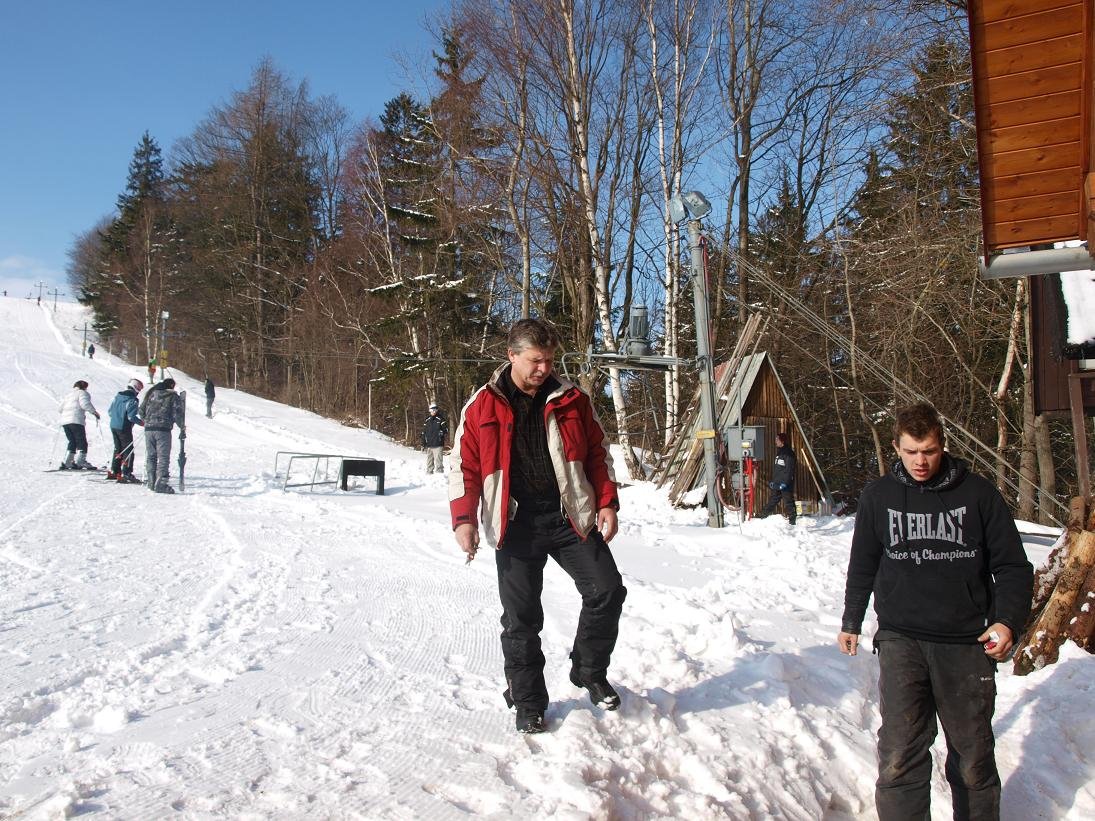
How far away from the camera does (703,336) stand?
11.1 meters

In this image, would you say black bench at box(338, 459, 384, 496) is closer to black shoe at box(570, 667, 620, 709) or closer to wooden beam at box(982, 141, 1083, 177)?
black shoe at box(570, 667, 620, 709)

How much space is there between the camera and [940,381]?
17.2 m

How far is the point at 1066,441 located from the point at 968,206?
246 inches

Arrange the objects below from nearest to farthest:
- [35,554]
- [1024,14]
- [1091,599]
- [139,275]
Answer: [1024,14] → [1091,599] → [35,554] → [139,275]

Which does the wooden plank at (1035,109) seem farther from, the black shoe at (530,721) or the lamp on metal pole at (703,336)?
the lamp on metal pole at (703,336)

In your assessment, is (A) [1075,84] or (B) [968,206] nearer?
(A) [1075,84]

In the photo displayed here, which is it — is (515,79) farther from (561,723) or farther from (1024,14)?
(561,723)

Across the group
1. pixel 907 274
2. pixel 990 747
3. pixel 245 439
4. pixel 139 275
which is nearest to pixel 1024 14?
pixel 990 747

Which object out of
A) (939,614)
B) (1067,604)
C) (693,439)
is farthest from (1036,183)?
(693,439)

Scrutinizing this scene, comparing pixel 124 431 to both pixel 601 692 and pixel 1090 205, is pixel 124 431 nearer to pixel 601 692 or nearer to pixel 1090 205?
pixel 601 692

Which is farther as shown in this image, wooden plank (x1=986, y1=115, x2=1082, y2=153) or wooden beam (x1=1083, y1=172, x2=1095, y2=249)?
wooden plank (x1=986, y1=115, x2=1082, y2=153)

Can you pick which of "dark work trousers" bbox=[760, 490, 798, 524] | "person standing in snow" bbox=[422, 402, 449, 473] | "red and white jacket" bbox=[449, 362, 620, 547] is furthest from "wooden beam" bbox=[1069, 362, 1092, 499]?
"person standing in snow" bbox=[422, 402, 449, 473]

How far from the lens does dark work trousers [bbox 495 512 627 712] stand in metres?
3.36

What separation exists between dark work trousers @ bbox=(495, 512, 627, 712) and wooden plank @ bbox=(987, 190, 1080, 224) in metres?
3.56
